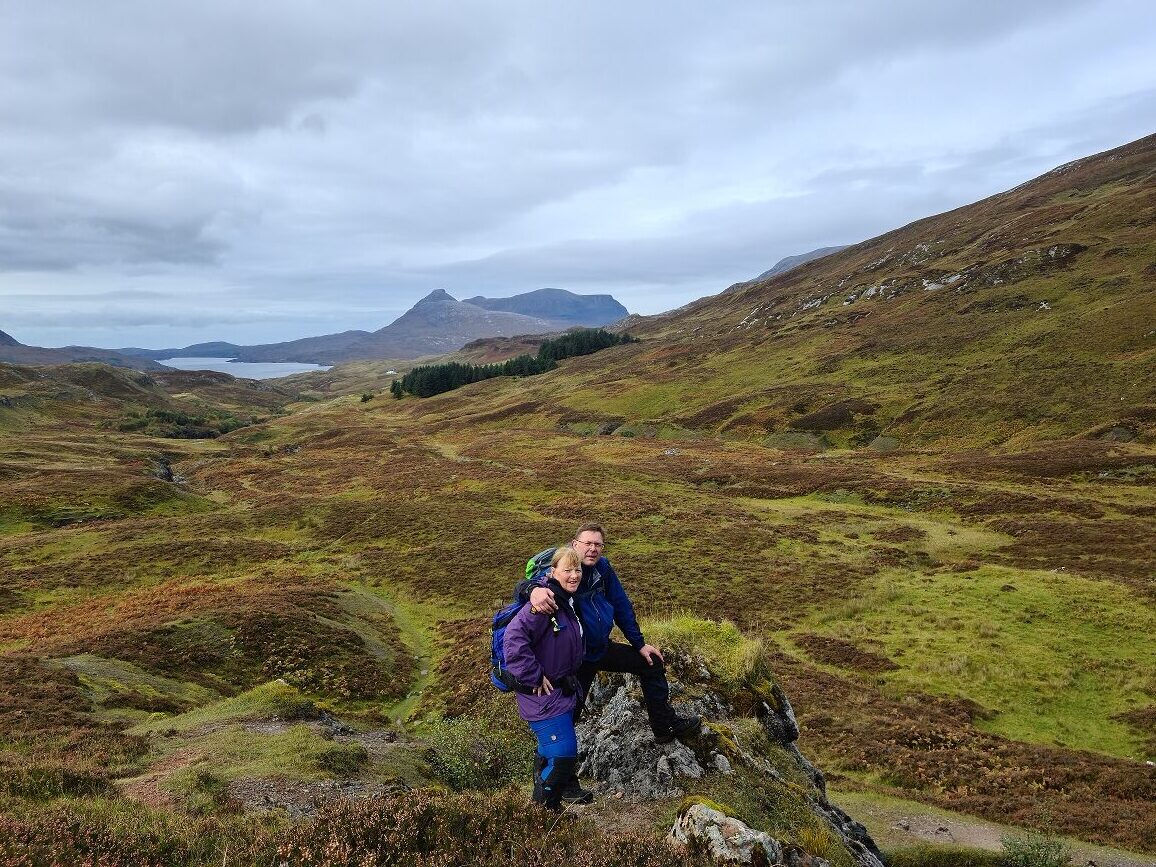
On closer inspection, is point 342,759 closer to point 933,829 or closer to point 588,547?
point 588,547

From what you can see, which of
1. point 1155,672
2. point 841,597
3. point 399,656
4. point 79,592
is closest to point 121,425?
point 79,592

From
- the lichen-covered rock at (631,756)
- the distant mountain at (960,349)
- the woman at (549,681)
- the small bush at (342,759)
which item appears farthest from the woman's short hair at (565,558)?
the distant mountain at (960,349)

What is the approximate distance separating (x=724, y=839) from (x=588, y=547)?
13.1ft

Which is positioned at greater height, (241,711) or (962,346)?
(962,346)

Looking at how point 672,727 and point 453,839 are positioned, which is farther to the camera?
point 672,727

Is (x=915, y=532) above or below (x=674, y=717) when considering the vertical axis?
below

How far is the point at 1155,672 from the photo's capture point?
69.2 feet

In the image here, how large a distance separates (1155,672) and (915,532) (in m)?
19.2

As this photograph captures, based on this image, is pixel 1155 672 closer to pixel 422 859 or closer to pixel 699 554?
pixel 699 554

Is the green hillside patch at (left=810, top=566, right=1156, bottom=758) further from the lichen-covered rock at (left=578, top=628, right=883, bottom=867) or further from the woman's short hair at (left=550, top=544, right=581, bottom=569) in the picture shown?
the woman's short hair at (left=550, top=544, right=581, bottom=569)

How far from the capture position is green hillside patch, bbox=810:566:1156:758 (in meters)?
19.6

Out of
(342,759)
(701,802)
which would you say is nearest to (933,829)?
Result: (701,802)

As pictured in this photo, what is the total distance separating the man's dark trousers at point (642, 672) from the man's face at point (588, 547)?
1481mm

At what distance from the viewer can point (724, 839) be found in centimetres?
680
